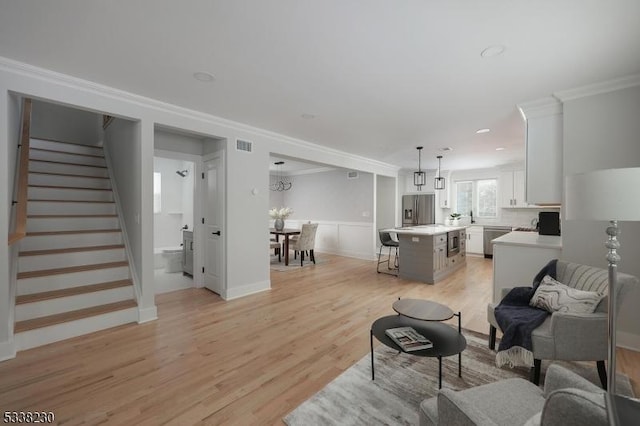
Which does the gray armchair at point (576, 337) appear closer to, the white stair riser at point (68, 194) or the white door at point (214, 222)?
the white door at point (214, 222)

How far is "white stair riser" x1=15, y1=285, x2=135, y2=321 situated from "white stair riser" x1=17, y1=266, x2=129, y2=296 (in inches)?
10.2

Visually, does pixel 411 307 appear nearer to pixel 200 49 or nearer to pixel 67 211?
pixel 200 49

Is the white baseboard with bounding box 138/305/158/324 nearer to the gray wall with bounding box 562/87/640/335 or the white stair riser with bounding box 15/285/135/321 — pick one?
the white stair riser with bounding box 15/285/135/321

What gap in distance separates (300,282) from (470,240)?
18.3ft

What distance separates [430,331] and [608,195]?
150cm

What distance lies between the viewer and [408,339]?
209 cm

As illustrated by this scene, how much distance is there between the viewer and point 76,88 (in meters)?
2.82

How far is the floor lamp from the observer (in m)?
1.42

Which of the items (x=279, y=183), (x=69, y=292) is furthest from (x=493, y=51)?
(x=279, y=183)

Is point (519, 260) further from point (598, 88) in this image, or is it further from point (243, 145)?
point (243, 145)

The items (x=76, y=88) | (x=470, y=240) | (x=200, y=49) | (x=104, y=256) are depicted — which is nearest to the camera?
(x=200, y=49)

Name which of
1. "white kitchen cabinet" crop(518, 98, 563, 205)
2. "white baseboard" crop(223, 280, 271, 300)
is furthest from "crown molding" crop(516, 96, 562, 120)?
"white baseboard" crop(223, 280, 271, 300)

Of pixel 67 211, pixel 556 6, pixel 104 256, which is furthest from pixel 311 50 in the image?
pixel 67 211

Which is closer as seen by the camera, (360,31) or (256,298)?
(360,31)
